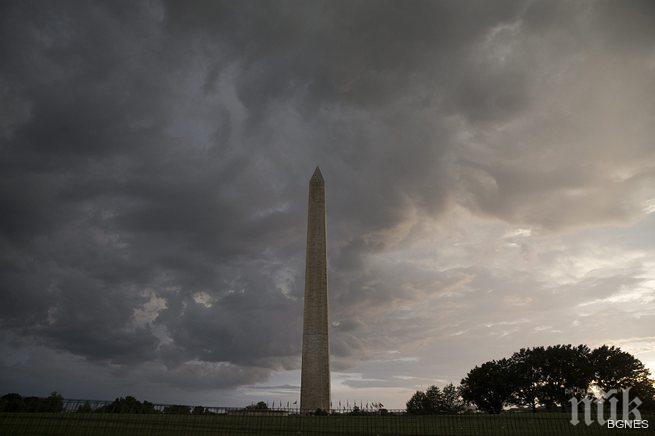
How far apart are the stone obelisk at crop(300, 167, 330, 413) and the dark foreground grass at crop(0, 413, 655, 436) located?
41.3 feet

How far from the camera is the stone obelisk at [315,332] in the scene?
44062 millimetres

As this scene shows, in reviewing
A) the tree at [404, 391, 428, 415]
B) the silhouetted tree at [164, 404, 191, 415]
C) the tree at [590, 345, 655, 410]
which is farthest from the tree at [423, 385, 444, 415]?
the silhouetted tree at [164, 404, 191, 415]

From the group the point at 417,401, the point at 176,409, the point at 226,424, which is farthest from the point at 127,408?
the point at 417,401

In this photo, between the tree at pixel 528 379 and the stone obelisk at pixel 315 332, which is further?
the tree at pixel 528 379

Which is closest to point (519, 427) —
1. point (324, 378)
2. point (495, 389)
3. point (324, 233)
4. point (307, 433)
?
point (307, 433)

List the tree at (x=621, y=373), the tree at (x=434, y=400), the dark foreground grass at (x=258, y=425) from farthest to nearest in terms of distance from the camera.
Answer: the tree at (x=434, y=400), the tree at (x=621, y=373), the dark foreground grass at (x=258, y=425)

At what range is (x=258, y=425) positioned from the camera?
92.0 feet

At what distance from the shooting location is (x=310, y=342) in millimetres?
44812

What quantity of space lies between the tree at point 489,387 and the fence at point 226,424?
4039cm

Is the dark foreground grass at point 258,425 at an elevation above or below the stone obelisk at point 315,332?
below

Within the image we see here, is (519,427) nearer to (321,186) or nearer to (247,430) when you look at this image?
(247,430)

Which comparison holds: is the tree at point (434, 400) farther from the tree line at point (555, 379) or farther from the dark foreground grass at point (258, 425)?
the dark foreground grass at point (258, 425)

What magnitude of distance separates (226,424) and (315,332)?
18.4m

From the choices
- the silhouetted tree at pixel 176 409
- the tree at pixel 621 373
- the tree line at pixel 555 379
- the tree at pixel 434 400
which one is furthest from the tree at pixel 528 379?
the silhouetted tree at pixel 176 409
